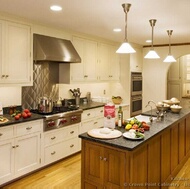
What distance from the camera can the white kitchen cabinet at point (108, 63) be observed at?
541cm

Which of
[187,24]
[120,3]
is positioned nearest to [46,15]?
[120,3]

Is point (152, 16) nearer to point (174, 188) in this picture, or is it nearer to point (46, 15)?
point (46, 15)

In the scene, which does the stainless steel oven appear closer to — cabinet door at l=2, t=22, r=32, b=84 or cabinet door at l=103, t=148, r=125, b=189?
cabinet door at l=2, t=22, r=32, b=84

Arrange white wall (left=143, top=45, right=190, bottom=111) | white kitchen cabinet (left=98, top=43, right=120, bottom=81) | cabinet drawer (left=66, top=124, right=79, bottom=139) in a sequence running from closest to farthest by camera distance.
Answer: cabinet drawer (left=66, top=124, right=79, bottom=139) < white kitchen cabinet (left=98, top=43, right=120, bottom=81) < white wall (left=143, top=45, right=190, bottom=111)

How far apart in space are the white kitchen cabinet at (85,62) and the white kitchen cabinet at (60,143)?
1.13 metres

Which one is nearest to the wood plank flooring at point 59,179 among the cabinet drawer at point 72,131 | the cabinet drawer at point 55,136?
the cabinet drawer at point 55,136

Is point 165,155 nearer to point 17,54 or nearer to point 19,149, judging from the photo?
point 19,149

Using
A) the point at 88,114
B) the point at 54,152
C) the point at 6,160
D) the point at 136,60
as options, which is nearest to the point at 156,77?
the point at 136,60

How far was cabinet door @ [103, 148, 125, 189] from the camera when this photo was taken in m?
2.22

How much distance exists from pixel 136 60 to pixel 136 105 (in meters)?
1.27

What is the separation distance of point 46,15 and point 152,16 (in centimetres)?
159

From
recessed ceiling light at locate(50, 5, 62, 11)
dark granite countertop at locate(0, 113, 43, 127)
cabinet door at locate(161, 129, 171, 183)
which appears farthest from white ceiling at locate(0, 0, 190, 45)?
cabinet door at locate(161, 129, 171, 183)

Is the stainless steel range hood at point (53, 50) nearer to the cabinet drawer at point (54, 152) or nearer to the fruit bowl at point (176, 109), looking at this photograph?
the cabinet drawer at point (54, 152)

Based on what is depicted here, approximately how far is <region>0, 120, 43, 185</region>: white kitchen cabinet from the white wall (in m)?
3.97
